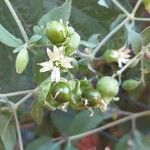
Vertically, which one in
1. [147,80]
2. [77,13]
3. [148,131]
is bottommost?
[148,131]

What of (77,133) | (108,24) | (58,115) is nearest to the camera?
(108,24)

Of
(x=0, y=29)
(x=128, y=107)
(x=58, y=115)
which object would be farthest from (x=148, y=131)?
(x=0, y=29)

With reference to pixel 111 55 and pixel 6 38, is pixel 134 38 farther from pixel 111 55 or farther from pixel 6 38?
pixel 6 38

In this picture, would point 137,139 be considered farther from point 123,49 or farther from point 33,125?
point 123,49

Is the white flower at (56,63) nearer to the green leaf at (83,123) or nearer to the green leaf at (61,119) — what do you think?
the green leaf at (83,123)

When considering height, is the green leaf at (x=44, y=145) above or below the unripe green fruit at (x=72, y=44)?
below

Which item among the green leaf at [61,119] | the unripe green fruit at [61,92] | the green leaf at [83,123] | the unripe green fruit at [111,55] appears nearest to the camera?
the unripe green fruit at [61,92]

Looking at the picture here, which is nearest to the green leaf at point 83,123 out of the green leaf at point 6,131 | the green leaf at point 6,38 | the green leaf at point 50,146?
the green leaf at point 50,146
